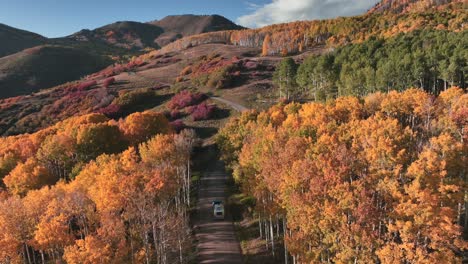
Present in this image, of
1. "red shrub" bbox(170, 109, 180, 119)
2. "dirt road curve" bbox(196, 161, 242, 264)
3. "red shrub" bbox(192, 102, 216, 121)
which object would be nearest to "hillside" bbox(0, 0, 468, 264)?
"dirt road curve" bbox(196, 161, 242, 264)

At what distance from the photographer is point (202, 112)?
10844cm

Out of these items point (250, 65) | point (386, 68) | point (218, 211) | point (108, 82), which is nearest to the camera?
point (218, 211)

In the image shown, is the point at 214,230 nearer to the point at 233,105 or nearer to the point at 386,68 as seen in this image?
the point at 386,68

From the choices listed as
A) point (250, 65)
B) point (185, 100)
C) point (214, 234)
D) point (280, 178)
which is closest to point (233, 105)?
point (185, 100)

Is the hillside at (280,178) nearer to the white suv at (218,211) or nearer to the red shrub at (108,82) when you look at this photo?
the white suv at (218,211)

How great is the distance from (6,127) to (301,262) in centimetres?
13078

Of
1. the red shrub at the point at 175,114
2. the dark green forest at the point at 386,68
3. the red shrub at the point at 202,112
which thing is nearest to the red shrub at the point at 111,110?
the red shrub at the point at 175,114

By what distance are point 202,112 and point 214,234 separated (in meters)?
61.8

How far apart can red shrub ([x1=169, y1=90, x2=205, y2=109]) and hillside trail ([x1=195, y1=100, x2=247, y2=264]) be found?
51.6m

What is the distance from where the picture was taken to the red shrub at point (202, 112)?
352 ft

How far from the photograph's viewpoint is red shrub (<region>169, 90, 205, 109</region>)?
121 metres

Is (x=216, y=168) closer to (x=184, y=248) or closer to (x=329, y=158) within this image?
(x=184, y=248)

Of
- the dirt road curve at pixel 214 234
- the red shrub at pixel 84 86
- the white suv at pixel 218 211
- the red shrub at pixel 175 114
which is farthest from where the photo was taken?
the red shrub at pixel 84 86

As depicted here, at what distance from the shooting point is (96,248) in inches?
1294
